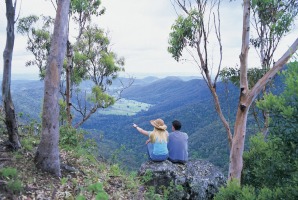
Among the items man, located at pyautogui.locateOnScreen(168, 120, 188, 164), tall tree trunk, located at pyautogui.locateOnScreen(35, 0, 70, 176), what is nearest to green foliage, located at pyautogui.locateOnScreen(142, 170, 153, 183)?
man, located at pyautogui.locateOnScreen(168, 120, 188, 164)

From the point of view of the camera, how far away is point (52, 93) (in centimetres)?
566

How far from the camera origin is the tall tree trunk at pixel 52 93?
5680 millimetres

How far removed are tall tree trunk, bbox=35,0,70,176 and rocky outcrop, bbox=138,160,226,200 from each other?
8.80 ft

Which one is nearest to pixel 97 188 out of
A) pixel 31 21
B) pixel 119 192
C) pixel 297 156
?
pixel 119 192

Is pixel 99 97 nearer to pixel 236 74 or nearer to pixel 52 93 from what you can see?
pixel 236 74

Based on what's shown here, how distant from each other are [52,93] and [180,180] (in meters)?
4.05

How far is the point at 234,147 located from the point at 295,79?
16.8 ft

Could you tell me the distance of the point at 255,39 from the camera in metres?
13.2

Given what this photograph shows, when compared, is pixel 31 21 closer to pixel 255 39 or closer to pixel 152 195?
pixel 255 39

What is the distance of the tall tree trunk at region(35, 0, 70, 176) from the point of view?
568 centimetres

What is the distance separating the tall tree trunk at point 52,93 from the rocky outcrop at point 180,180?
8.80ft

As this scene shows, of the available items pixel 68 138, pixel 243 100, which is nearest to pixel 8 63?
pixel 68 138

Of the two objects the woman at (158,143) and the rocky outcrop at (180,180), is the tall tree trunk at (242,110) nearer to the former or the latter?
the rocky outcrop at (180,180)

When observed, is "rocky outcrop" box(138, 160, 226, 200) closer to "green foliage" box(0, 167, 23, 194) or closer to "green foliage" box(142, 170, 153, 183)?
"green foliage" box(142, 170, 153, 183)
